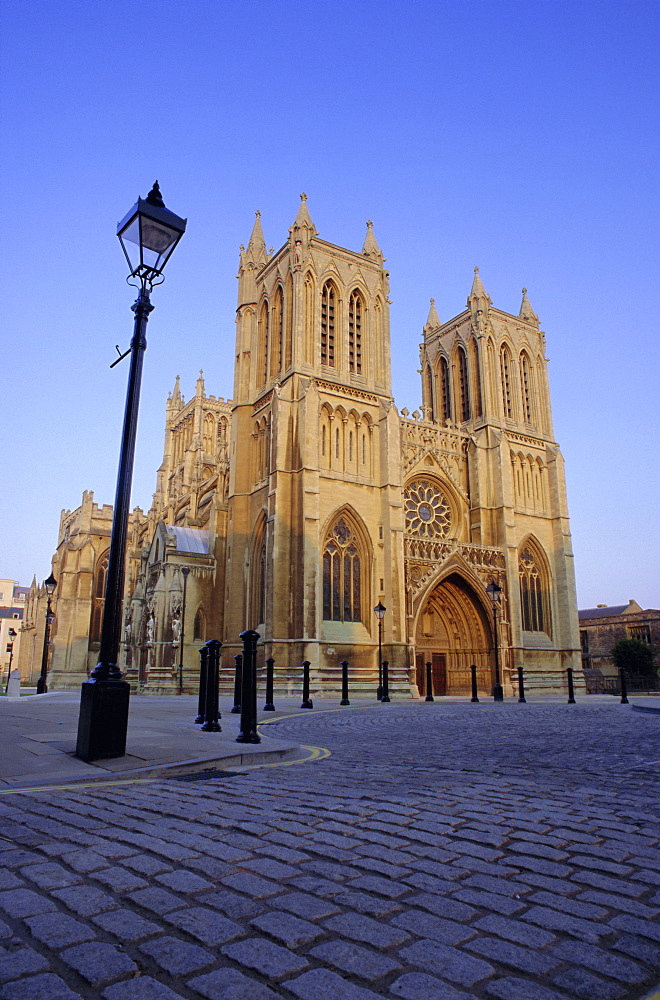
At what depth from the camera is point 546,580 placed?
1534 inches

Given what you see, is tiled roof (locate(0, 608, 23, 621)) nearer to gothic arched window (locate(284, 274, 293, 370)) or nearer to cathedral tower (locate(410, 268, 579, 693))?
cathedral tower (locate(410, 268, 579, 693))

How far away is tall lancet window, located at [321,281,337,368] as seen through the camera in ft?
114

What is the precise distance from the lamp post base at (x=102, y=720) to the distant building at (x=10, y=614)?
92477 millimetres

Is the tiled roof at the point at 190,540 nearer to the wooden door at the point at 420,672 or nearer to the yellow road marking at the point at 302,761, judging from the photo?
the wooden door at the point at 420,672

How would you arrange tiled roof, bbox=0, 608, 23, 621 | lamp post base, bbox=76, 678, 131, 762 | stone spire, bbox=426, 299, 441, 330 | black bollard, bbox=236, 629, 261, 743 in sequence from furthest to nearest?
1. tiled roof, bbox=0, 608, 23, 621
2. stone spire, bbox=426, 299, 441, 330
3. black bollard, bbox=236, 629, 261, 743
4. lamp post base, bbox=76, 678, 131, 762

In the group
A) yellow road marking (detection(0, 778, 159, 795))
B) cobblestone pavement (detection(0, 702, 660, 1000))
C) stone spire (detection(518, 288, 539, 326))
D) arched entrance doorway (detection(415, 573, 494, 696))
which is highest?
stone spire (detection(518, 288, 539, 326))

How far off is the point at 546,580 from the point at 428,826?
36916 mm

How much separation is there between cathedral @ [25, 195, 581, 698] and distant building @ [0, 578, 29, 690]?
63.7 metres

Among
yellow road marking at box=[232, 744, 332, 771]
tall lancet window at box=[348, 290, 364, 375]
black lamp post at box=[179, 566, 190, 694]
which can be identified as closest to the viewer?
yellow road marking at box=[232, 744, 332, 771]

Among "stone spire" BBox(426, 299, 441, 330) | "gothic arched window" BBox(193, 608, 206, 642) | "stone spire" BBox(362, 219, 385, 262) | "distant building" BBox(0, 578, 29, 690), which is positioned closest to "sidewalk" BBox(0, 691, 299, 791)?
"gothic arched window" BBox(193, 608, 206, 642)

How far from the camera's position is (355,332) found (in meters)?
35.9

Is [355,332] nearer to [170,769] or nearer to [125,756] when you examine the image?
[125,756]

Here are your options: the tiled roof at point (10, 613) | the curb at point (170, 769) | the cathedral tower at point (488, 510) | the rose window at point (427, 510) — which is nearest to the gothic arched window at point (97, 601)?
the rose window at point (427, 510)

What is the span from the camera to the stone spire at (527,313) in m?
44.2
